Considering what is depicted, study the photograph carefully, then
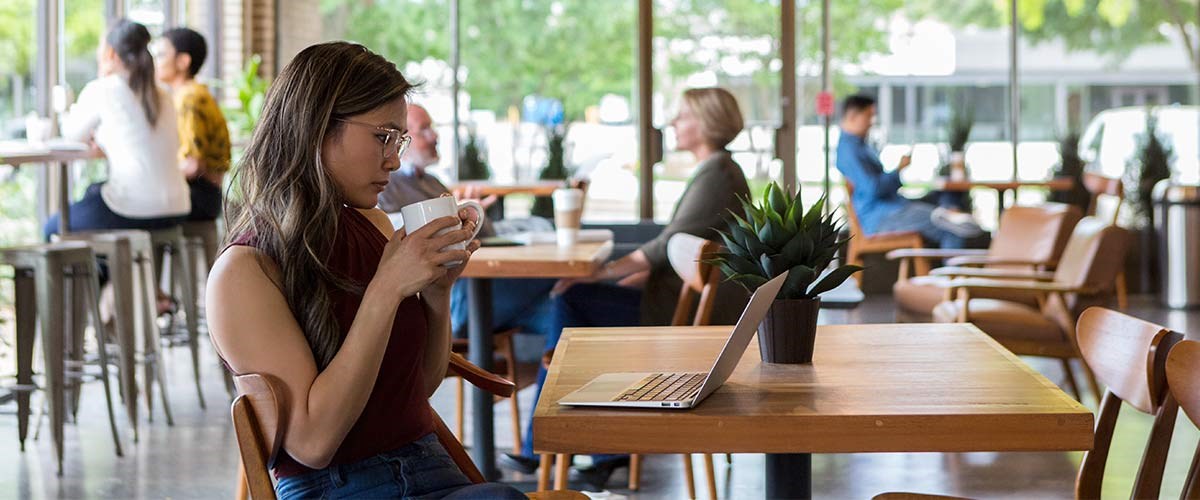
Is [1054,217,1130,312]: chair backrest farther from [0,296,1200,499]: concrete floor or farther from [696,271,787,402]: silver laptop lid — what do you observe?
[696,271,787,402]: silver laptop lid

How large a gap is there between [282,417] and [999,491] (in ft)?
9.72

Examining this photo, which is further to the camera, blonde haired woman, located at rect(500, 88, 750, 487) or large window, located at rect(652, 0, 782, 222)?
large window, located at rect(652, 0, 782, 222)

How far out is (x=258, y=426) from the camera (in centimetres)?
176

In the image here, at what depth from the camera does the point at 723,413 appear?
1.82 metres

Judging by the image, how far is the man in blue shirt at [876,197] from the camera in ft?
27.7

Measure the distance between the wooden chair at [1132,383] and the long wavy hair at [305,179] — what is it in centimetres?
85

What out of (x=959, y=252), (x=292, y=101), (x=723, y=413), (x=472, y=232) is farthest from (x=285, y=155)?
(x=959, y=252)

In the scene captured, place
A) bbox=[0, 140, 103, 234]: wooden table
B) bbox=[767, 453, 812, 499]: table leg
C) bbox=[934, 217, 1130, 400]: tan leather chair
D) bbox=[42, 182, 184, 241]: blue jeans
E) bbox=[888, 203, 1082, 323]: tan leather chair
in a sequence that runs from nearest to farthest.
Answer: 1. bbox=[767, 453, 812, 499]: table leg
2. bbox=[0, 140, 103, 234]: wooden table
3. bbox=[934, 217, 1130, 400]: tan leather chair
4. bbox=[42, 182, 184, 241]: blue jeans
5. bbox=[888, 203, 1082, 323]: tan leather chair

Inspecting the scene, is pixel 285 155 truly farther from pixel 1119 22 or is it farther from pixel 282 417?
pixel 1119 22

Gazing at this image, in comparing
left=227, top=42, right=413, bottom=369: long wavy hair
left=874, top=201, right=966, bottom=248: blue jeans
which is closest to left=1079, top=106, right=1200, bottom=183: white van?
left=874, top=201, right=966, bottom=248: blue jeans

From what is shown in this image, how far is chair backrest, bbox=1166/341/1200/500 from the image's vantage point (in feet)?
6.57

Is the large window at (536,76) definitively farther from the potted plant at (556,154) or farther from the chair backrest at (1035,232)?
the chair backrest at (1035,232)

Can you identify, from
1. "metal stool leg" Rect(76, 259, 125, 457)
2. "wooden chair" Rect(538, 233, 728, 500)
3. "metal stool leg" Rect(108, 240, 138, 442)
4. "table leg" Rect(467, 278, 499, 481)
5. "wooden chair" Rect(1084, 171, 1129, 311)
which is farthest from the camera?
"wooden chair" Rect(1084, 171, 1129, 311)

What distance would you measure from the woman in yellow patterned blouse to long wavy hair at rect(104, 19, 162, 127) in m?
0.52
